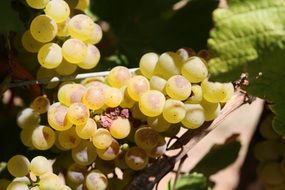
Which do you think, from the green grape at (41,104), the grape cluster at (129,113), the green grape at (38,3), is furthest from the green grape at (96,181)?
the green grape at (38,3)

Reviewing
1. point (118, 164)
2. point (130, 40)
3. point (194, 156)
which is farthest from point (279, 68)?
point (194, 156)

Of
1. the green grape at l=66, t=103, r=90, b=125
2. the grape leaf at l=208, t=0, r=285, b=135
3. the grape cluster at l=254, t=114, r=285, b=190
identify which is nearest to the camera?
the grape leaf at l=208, t=0, r=285, b=135

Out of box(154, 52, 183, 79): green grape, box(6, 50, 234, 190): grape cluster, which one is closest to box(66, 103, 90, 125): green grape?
box(6, 50, 234, 190): grape cluster

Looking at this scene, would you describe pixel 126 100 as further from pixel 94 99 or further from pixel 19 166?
pixel 19 166

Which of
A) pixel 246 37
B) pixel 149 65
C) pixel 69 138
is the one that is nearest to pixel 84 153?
pixel 69 138

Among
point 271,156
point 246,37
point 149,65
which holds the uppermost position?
point 246,37

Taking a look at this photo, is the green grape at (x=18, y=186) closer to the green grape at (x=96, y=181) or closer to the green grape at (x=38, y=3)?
the green grape at (x=96, y=181)

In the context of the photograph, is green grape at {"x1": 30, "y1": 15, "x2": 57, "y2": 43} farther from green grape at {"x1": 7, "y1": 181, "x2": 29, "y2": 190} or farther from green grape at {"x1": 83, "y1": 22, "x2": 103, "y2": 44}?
green grape at {"x1": 7, "y1": 181, "x2": 29, "y2": 190}
